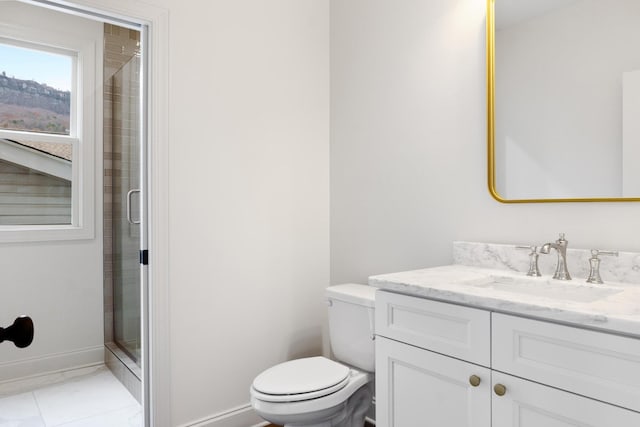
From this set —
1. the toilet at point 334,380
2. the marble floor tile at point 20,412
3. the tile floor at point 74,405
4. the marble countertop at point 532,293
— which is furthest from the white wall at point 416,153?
the marble floor tile at point 20,412

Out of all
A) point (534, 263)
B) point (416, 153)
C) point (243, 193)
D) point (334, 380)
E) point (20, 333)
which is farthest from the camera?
point (243, 193)

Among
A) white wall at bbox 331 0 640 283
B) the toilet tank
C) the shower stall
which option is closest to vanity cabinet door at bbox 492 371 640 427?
white wall at bbox 331 0 640 283

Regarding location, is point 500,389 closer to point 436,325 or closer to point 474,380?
point 474,380

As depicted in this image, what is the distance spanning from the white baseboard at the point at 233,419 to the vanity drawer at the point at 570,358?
1398 millimetres

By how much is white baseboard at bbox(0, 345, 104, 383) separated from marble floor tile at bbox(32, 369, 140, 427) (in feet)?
0.48

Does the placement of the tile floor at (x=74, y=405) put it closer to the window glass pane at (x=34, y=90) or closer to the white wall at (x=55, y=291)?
the white wall at (x=55, y=291)

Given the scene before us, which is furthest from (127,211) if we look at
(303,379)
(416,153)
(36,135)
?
(416,153)

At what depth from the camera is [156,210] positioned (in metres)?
1.87

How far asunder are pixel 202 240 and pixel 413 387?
3.70ft

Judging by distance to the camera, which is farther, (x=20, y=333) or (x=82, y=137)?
(x=82, y=137)

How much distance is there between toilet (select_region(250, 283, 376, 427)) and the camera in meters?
1.64

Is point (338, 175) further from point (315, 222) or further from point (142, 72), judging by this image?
point (142, 72)

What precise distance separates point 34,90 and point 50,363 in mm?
1703

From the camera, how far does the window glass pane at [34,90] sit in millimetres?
2596
